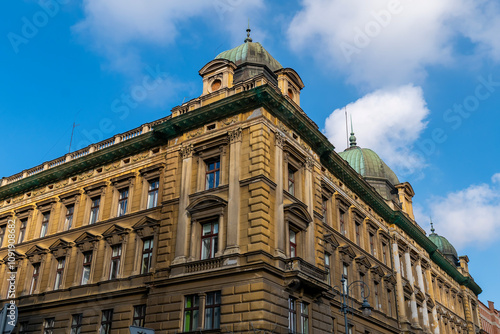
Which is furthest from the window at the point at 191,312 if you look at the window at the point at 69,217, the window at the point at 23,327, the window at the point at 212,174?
the window at the point at 23,327

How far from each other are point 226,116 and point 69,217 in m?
14.9

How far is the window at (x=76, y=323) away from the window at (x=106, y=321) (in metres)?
1.83

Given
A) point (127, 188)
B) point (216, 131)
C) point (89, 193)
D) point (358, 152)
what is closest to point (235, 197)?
point (216, 131)

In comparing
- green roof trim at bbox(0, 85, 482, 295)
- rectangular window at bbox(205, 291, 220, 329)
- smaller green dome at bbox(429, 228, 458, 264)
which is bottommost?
rectangular window at bbox(205, 291, 220, 329)

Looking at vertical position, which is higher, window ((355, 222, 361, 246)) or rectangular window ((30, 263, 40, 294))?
window ((355, 222, 361, 246))

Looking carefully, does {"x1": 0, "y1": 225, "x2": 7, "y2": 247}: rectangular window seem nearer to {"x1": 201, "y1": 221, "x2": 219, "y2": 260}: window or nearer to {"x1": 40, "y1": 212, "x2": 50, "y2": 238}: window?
{"x1": 40, "y1": 212, "x2": 50, "y2": 238}: window

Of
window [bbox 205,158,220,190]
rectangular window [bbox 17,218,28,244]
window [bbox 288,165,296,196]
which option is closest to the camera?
window [bbox 205,158,220,190]

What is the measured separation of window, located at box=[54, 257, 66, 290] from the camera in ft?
112

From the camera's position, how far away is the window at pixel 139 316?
2848cm

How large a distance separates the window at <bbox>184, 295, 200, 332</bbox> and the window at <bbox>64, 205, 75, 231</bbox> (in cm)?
1396

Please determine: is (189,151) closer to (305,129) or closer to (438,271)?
(305,129)

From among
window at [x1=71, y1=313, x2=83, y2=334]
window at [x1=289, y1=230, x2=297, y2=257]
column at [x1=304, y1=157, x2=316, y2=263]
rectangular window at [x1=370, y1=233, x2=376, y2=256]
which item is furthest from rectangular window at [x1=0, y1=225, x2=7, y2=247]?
rectangular window at [x1=370, y1=233, x2=376, y2=256]

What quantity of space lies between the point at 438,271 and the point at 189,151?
126 feet

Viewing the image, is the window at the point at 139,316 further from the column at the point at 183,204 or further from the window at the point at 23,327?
the window at the point at 23,327
